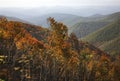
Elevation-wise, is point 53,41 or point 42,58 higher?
point 53,41

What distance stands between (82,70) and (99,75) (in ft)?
24.7

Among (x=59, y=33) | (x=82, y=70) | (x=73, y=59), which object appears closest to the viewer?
(x=59, y=33)

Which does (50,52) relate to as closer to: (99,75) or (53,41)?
(53,41)

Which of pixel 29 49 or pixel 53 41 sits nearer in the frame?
pixel 53 41

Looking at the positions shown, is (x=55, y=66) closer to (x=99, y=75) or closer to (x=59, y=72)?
(x=59, y=72)

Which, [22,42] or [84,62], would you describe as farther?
[84,62]

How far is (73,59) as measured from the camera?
8162cm

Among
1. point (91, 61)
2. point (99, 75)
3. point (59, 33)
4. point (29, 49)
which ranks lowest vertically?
point (99, 75)

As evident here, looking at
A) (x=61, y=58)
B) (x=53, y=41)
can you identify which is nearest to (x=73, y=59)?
(x=61, y=58)

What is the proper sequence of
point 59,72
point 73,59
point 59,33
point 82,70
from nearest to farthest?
point 59,33
point 73,59
point 59,72
point 82,70

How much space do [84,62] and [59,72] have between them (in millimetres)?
11853

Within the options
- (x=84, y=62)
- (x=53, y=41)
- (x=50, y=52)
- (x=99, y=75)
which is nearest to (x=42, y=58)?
(x=50, y=52)

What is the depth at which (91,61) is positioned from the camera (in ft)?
328

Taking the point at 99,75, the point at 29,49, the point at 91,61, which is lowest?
the point at 99,75
